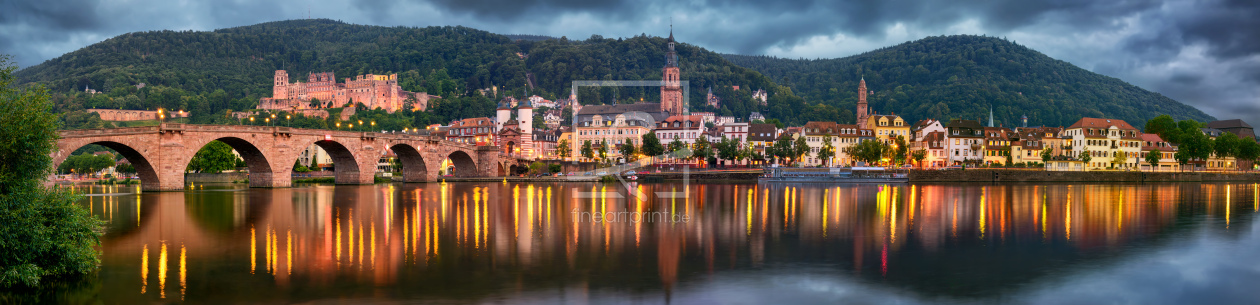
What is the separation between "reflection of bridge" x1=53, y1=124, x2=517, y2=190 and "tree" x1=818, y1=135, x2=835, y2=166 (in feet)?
120

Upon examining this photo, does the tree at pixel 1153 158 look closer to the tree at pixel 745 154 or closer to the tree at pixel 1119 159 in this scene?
the tree at pixel 1119 159

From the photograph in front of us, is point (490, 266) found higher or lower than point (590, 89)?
lower

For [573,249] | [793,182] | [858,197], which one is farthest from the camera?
[793,182]

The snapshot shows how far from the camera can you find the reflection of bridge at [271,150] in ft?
144

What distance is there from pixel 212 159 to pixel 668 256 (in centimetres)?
6436

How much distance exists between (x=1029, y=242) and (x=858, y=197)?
2306cm

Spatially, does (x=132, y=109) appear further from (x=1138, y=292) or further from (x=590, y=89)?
(x=1138, y=292)

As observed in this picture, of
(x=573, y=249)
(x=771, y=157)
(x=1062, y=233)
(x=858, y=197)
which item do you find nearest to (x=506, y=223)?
(x=573, y=249)

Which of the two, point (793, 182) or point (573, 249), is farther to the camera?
point (793, 182)

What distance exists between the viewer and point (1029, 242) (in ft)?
77.5

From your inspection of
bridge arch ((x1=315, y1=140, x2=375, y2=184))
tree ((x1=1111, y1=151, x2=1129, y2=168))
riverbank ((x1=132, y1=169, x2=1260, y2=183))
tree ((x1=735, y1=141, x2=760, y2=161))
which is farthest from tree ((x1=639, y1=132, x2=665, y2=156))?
tree ((x1=1111, y1=151, x2=1129, y2=168))

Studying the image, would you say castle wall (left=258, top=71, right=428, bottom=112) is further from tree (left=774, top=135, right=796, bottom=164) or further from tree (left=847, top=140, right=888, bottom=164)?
tree (left=847, top=140, right=888, bottom=164)

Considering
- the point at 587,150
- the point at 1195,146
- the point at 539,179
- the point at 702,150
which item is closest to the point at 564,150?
the point at 587,150

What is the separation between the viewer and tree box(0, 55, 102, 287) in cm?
1479
